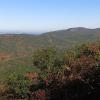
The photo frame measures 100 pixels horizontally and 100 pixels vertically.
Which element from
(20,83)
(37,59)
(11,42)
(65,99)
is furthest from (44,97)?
(11,42)

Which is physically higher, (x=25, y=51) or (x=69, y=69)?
(x=69, y=69)

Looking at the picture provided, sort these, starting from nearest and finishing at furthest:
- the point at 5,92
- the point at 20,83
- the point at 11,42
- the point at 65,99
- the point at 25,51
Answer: the point at 65,99 → the point at 20,83 → the point at 5,92 → the point at 25,51 → the point at 11,42

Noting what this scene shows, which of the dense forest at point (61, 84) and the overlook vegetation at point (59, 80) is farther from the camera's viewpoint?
the overlook vegetation at point (59, 80)

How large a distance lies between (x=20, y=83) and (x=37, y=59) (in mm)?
24976

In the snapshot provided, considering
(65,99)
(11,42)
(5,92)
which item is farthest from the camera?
(11,42)

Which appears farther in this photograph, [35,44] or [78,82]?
[35,44]

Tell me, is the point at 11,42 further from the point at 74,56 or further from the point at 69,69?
the point at 69,69

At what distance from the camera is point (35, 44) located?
593ft

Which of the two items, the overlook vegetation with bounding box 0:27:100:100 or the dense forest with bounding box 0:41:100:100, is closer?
the dense forest with bounding box 0:41:100:100

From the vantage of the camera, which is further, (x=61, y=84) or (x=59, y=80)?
(x=59, y=80)

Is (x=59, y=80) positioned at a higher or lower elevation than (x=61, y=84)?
higher

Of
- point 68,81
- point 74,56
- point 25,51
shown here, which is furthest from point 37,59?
point 25,51

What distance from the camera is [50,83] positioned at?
38781mm

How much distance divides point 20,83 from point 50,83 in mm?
3870
